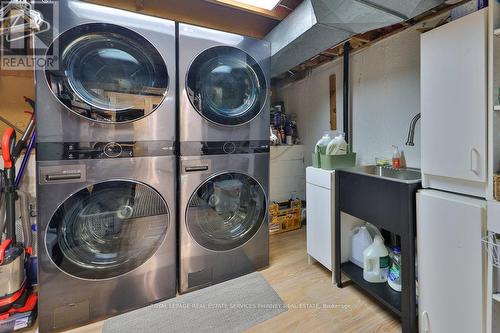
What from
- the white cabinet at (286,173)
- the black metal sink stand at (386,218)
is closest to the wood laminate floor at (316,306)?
the black metal sink stand at (386,218)

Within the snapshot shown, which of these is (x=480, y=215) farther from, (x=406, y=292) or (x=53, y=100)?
(x=53, y=100)

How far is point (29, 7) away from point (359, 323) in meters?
2.49

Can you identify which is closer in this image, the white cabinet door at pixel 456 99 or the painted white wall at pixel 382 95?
the white cabinet door at pixel 456 99

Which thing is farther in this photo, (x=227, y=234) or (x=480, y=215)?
(x=227, y=234)

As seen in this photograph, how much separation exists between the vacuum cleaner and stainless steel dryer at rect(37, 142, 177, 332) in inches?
10.2

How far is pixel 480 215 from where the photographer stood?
0.94 meters


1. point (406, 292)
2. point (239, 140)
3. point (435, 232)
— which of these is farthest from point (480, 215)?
point (239, 140)

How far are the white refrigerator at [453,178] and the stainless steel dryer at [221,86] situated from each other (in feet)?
3.37

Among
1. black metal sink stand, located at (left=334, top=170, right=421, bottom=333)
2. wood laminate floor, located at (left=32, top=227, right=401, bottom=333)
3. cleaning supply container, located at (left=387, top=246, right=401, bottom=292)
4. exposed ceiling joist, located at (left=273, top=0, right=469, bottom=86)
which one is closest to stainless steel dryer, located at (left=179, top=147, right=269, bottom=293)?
wood laminate floor, located at (left=32, top=227, right=401, bottom=333)

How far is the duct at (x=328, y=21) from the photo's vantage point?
4.30 feet

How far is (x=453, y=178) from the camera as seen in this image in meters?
1.06

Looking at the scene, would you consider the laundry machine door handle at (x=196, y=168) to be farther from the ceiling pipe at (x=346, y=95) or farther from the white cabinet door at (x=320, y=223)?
the ceiling pipe at (x=346, y=95)

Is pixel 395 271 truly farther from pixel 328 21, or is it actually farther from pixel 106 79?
pixel 106 79

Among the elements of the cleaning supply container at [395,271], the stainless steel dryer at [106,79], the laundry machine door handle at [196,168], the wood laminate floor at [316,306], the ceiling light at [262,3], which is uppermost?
the ceiling light at [262,3]
